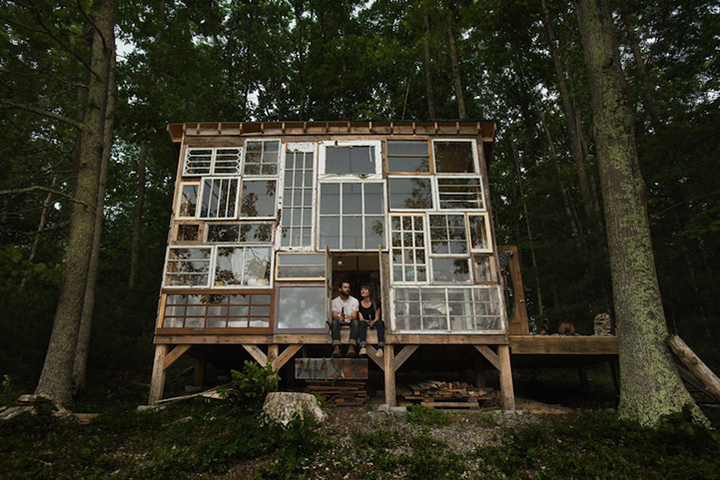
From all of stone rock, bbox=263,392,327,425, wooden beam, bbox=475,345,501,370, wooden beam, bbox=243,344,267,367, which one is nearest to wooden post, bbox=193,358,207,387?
wooden beam, bbox=243,344,267,367

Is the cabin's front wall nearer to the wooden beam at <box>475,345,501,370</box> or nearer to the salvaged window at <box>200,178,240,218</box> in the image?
the salvaged window at <box>200,178,240,218</box>

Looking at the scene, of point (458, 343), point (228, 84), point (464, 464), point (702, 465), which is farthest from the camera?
point (228, 84)

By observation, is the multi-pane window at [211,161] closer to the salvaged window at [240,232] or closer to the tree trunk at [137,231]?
the salvaged window at [240,232]

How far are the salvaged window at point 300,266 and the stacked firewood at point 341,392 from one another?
7.35 feet

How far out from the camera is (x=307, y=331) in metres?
9.36

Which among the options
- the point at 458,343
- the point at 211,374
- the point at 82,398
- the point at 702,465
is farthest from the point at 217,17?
the point at 702,465

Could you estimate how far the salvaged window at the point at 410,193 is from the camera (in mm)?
10359

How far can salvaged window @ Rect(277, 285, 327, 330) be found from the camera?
370 inches

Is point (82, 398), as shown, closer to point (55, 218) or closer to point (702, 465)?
point (702, 465)

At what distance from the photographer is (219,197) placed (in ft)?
34.0

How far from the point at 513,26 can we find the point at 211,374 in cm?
1667

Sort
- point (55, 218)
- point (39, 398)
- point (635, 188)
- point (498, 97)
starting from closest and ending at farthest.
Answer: point (39, 398), point (635, 188), point (55, 218), point (498, 97)

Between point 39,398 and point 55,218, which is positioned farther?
point 55,218

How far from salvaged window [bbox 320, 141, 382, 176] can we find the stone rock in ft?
16.9
